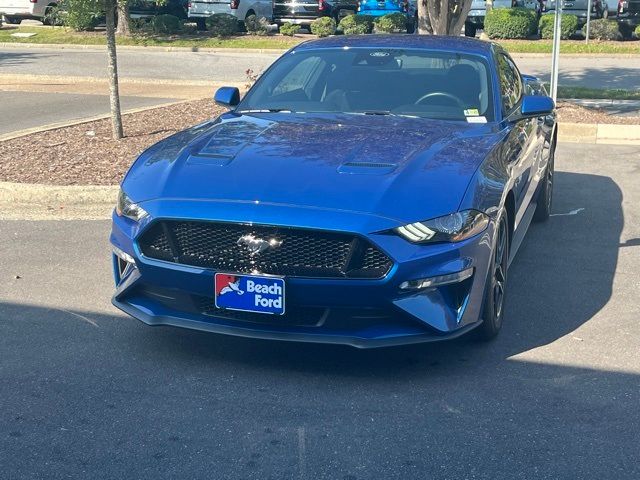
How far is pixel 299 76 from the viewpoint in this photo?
6.57m

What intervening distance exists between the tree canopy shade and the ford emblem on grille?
9.91 metres

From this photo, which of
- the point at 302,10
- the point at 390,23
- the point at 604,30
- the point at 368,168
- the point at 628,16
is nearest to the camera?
the point at 368,168

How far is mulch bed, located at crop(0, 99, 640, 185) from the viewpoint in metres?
8.76

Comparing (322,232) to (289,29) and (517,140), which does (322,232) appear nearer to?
(517,140)

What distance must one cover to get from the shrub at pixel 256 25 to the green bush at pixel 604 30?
9.25 m

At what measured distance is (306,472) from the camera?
3764mm

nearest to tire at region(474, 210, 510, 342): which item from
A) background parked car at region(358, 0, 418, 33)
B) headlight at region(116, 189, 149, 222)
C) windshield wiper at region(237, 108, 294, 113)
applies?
windshield wiper at region(237, 108, 294, 113)

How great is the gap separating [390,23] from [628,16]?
7.04 meters

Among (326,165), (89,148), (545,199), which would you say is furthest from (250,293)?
(89,148)

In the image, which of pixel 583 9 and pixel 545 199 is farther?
pixel 583 9

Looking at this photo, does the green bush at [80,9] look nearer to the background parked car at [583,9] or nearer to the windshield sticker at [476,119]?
the windshield sticker at [476,119]

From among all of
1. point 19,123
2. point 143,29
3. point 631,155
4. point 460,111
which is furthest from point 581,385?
point 143,29

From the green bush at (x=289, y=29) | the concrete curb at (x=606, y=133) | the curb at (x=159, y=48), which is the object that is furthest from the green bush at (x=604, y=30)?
the concrete curb at (x=606, y=133)

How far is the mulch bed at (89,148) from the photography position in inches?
345
